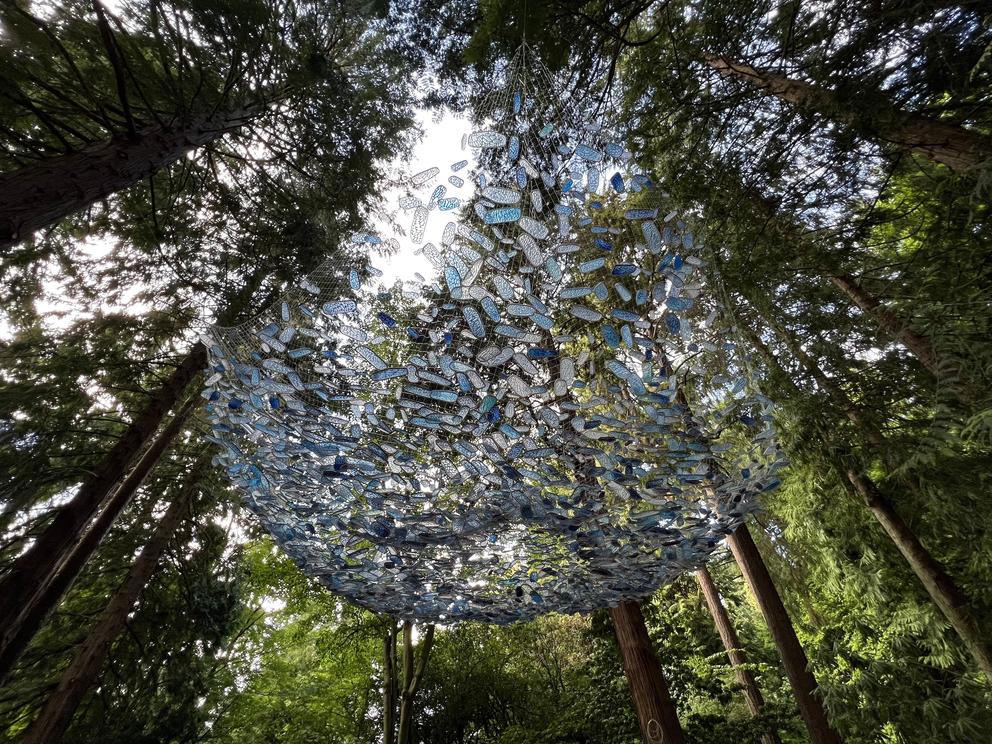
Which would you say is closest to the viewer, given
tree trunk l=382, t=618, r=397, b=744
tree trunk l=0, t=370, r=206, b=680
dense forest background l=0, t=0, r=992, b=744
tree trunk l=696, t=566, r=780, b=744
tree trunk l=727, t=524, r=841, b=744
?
dense forest background l=0, t=0, r=992, b=744

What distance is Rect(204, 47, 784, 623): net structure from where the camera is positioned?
4.88ft

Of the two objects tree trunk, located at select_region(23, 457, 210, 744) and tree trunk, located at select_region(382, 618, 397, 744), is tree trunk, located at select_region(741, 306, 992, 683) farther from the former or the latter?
tree trunk, located at select_region(382, 618, 397, 744)

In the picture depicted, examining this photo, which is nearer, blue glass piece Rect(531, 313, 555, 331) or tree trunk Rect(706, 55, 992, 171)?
blue glass piece Rect(531, 313, 555, 331)

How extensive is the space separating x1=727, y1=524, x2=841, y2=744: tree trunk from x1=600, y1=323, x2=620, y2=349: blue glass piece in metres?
4.28

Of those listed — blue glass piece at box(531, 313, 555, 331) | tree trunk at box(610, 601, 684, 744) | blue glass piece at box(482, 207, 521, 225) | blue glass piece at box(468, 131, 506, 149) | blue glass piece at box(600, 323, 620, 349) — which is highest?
blue glass piece at box(468, 131, 506, 149)

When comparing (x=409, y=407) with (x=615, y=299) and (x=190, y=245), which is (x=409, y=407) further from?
(x=190, y=245)

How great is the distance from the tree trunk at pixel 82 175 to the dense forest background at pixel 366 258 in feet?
0.04

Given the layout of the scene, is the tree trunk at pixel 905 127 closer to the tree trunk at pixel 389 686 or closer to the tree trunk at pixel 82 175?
the tree trunk at pixel 82 175

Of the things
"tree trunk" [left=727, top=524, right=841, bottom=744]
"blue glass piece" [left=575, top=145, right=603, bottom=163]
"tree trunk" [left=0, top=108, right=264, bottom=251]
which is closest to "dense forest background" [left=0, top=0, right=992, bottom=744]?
"tree trunk" [left=0, top=108, right=264, bottom=251]

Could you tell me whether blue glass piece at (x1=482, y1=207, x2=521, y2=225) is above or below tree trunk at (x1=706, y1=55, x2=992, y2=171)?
below

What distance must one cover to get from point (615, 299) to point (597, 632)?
16.8 ft

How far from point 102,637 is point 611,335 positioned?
174 inches

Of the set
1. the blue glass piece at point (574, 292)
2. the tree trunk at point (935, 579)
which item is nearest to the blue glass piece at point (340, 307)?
the blue glass piece at point (574, 292)

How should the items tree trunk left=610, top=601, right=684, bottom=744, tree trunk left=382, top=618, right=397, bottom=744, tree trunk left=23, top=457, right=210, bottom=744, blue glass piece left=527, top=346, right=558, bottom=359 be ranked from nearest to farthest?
1. blue glass piece left=527, top=346, right=558, bottom=359
2. tree trunk left=23, top=457, right=210, bottom=744
3. tree trunk left=610, top=601, right=684, bottom=744
4. tree trunk left=382, top=618, right=397, bottom=744
